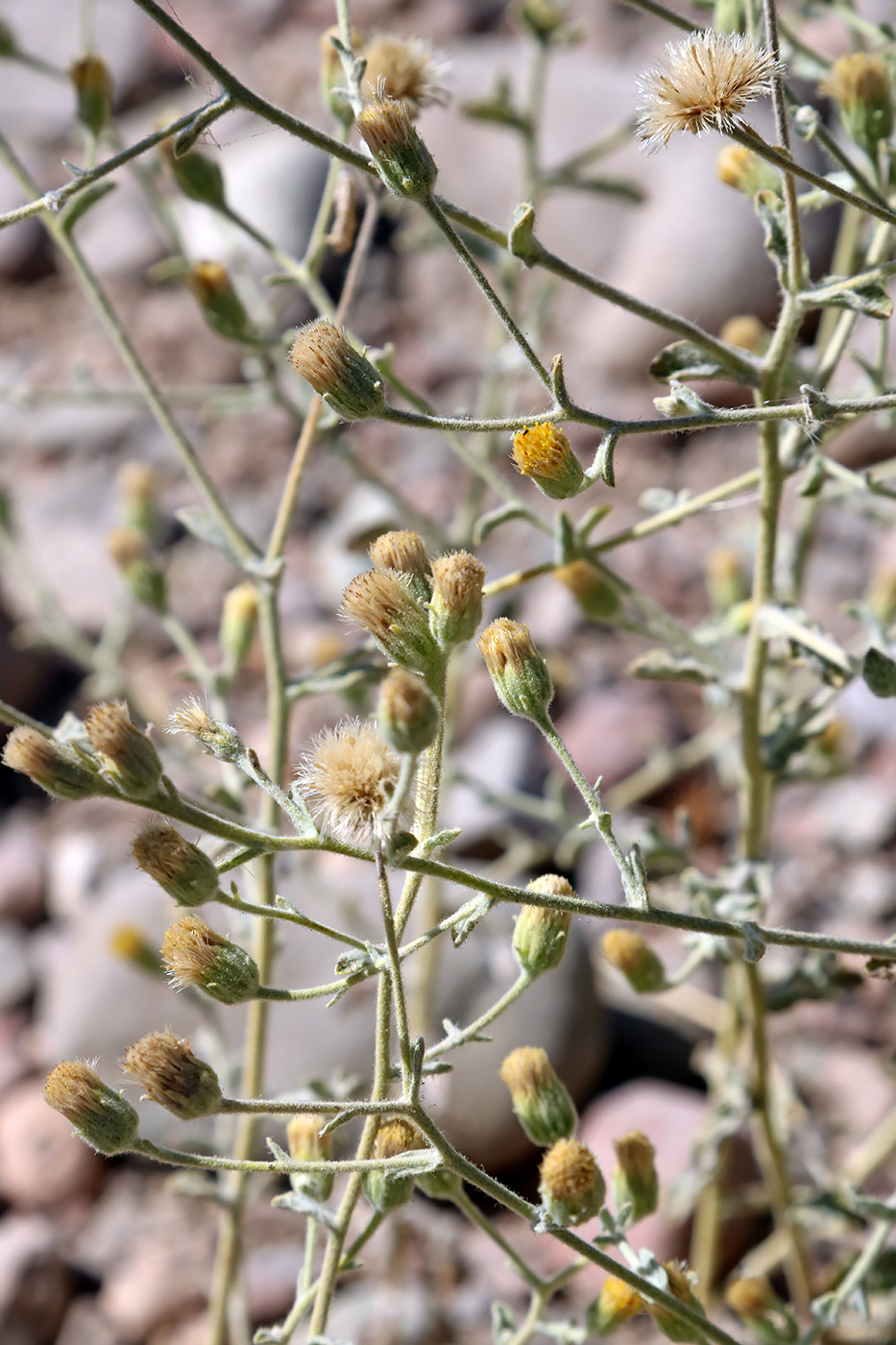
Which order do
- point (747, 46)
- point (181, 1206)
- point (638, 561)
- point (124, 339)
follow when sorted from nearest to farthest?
point (747, 46)
point (124, 339)
point (181, 1206)
point (638, 561)

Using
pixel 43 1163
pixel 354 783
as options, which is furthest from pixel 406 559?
pixel 43 1163

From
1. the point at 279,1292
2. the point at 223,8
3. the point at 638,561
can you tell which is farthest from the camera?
the point at 223,8

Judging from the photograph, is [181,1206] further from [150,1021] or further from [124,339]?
[124,339]

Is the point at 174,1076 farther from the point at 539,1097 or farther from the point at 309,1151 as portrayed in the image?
the point at 539,1097

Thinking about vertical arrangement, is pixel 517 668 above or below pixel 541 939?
above

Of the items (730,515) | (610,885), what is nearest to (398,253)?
(730,515)

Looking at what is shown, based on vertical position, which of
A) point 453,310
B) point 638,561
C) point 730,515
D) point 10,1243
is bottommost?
point 10,1243
